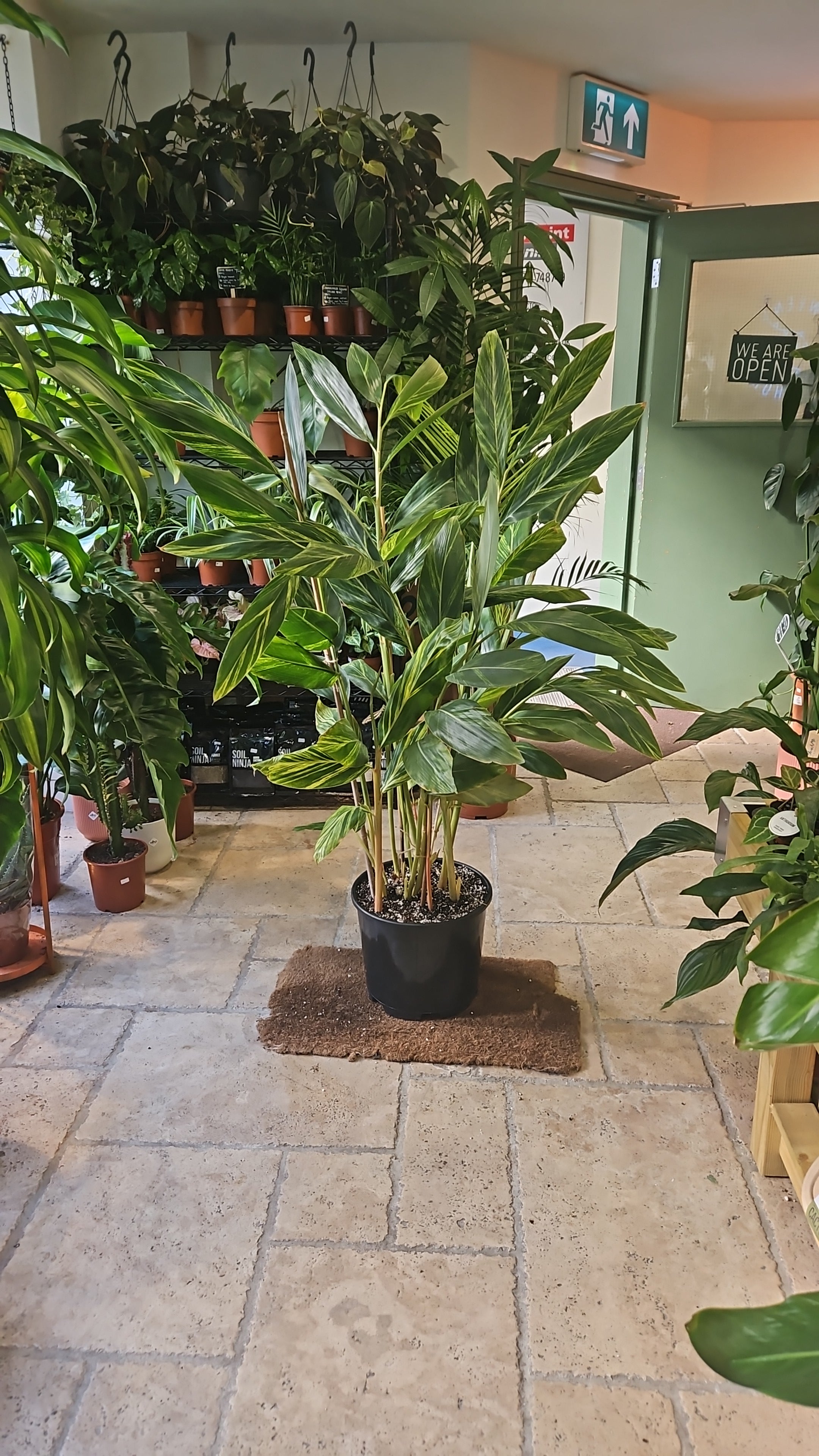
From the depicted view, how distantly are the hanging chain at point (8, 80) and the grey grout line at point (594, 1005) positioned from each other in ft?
9.08

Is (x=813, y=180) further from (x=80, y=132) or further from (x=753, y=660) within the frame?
(x=80, y=132)

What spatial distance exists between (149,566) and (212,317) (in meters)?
0.82

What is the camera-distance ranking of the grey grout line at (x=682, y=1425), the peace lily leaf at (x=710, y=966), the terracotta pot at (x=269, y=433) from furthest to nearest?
the terracotta pot at (x=269, y=433)
the peace lily leaf at (x=710, y=966)
the grey grout line at (x=682, y=1425)

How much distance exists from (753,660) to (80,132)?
3.12 metres

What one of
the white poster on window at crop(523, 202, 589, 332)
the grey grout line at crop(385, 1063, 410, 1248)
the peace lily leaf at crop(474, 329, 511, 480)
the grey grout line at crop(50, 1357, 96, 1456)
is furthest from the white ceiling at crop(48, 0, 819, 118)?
the grey grout line at crop(50, 1357, 96, 1456)

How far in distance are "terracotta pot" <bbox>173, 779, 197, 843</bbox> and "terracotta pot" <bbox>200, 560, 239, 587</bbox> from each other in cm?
66

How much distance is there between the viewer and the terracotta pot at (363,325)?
10.3 feet

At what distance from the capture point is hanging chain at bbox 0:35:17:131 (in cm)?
291

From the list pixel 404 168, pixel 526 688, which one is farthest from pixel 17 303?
pixel 404 168

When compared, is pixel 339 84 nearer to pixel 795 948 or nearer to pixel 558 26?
pixel 558 26

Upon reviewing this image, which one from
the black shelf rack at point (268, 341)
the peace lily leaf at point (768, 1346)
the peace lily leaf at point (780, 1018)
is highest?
the black shelf rack at point (268, 341)

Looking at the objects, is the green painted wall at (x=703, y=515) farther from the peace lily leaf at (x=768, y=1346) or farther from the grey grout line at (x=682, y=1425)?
the peace lily leaf at (x=768, y=1346)

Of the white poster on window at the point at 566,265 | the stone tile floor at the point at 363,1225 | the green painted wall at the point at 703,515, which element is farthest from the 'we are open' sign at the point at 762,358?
the stone tile floor at the point at 363,1225

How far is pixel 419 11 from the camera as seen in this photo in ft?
10.1
